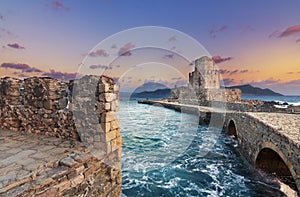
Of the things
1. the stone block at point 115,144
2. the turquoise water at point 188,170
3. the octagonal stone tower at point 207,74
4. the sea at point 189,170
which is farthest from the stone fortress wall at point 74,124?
the octagonal stone tower at point 207,74

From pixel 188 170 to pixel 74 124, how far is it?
490 cm

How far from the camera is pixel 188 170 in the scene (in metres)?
6.51

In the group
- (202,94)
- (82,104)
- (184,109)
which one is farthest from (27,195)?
(202,94)

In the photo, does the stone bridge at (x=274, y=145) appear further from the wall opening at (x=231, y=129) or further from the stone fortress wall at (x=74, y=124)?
the stone fortress wall at (x=74, y=124)

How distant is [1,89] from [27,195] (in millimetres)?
4614

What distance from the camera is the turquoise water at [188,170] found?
5191 mm

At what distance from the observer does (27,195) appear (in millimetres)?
2146

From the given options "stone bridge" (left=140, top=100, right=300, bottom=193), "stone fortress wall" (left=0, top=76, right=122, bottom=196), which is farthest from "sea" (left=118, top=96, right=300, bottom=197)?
"stone fortress wall" (left=0, top=76, right=122, bottom=196)

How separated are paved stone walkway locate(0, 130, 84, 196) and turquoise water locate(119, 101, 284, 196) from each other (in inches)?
108

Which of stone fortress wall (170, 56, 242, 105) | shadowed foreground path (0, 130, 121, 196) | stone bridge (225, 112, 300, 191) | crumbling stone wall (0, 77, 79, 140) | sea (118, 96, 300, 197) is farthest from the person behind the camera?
stone fortress wall (170, 56, 242, 105)

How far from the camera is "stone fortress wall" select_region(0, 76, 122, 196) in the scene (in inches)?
108

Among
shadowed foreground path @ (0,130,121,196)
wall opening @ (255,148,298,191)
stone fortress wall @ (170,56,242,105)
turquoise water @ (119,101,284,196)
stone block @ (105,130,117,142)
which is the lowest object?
turquoise water @ (119,101,284,196)

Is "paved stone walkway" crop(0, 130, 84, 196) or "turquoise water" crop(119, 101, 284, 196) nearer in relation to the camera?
"paved stone walkway" crop(0, 130, 84, 196)

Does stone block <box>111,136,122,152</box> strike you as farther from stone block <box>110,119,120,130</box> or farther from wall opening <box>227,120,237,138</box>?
wall opening <box>227,120,237,138</box>
